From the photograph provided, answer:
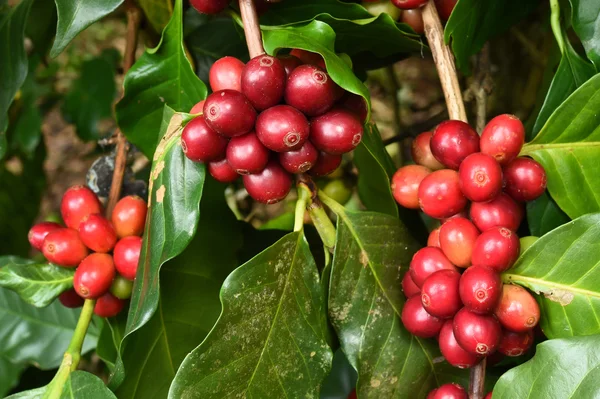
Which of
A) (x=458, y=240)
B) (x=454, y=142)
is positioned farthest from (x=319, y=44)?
(x=458, y=240)

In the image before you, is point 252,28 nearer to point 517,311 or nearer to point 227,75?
point 227,75

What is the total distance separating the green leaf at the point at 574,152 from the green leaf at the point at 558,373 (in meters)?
0.27

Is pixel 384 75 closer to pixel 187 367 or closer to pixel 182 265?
pixel 182 265

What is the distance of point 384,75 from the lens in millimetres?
2482

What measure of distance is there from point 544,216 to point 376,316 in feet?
1.12

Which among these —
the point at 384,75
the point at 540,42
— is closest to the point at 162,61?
the point at 384,75

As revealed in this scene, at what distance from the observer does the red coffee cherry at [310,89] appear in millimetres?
892

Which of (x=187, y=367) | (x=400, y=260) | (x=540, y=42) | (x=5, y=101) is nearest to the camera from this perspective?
(x=187, y=367)

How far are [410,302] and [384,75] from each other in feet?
5.29

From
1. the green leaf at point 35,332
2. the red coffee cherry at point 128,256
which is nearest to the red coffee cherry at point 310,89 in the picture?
the red coffee cherry at point 128,256

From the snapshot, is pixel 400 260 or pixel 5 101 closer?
pixel 400 260

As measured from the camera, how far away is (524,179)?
39.0 inches

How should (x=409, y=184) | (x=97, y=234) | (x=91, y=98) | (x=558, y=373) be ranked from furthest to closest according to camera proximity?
(x=91, y=98), (x=97, y=234), (x=409, y=184), (x=558, y=373)

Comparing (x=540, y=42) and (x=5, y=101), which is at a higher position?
(x=5, y=101)
